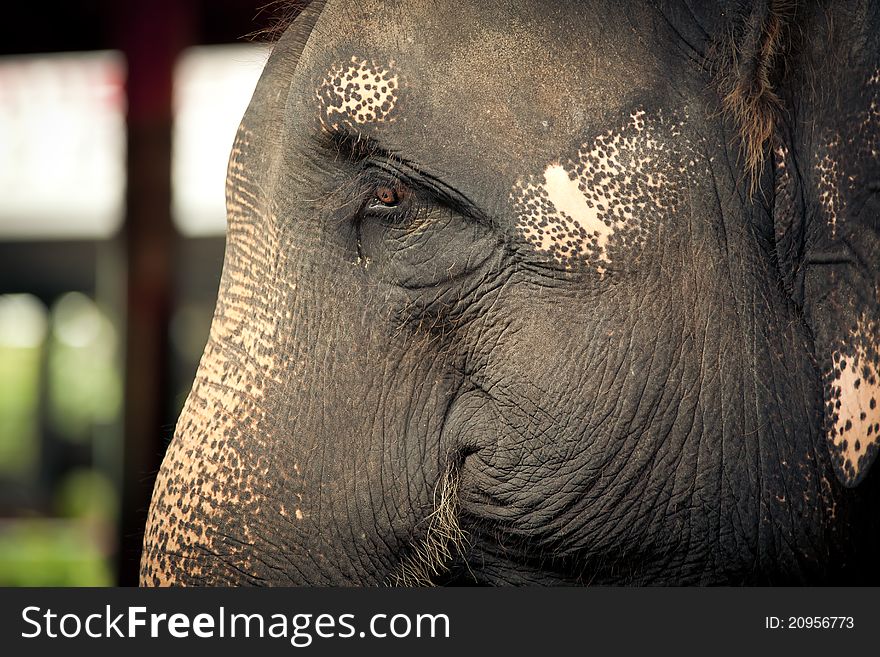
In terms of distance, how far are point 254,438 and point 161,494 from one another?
179 millimetres

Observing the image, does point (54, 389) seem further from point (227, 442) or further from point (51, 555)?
point (227, 442)

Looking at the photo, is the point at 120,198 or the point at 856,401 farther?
the point at 120,198

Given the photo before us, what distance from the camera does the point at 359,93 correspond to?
129 cm

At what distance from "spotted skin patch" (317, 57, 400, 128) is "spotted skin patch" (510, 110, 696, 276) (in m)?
0.20

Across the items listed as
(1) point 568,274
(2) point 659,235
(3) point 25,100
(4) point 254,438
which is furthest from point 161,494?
(3) point 25,100

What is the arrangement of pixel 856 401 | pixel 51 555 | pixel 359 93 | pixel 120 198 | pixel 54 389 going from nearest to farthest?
pixel 856 401 → pixel 359 93 → pixel 120 198 → pixel 51 555 → pixel 54 389

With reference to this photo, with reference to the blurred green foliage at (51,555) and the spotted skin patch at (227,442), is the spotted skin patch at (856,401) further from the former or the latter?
the blurred green foliage at (51,555)

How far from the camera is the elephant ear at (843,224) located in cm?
117

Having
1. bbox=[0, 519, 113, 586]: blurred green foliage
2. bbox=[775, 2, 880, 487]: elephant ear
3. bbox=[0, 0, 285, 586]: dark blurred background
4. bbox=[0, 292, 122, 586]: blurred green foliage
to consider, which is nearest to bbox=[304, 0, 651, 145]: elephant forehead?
bbox=[775, 2, 880, 487]: elephant ear

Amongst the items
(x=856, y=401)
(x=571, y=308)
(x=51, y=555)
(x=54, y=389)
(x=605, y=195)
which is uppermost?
(x=54, y=389)

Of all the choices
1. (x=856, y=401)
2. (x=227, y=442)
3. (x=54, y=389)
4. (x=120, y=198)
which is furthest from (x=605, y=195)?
(x=54, y=389)

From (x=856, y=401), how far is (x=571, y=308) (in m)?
0.35

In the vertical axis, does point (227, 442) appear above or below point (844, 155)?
below

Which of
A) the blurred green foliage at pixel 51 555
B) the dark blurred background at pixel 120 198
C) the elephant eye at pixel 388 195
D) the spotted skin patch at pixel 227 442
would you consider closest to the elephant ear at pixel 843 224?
the elephant eye at pixel 388 195
